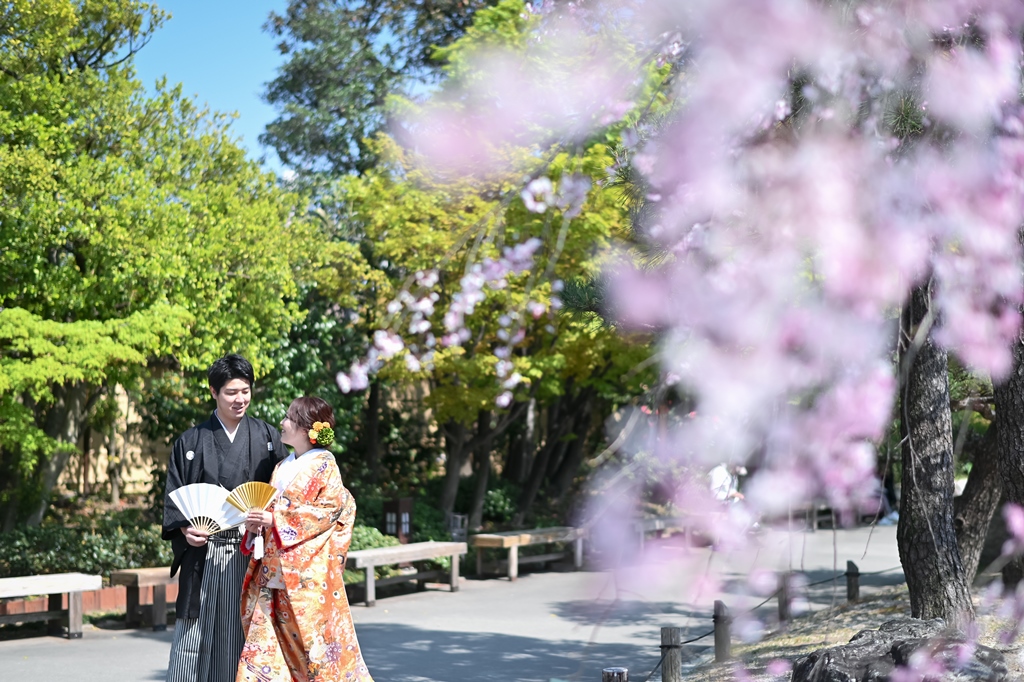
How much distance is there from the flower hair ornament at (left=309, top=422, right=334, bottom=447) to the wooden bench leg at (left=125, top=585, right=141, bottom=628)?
198 inches

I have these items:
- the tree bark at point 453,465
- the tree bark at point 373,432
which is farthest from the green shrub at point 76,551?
the tree bark at point 373,432

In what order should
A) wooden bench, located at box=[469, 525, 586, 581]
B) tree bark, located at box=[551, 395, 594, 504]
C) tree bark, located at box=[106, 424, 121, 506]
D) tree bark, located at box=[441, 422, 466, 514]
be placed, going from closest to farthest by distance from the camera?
wooden bench, located at box=[469, 525, 586, 581] < tree bark, located at box=[441, 422, 466, 514] < tree bark, located at box=[106, 424, 121, 506] < tree bark, located at box=[551, 395, 594, 504]

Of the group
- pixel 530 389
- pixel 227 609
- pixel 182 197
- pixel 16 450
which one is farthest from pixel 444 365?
pixel 227 609

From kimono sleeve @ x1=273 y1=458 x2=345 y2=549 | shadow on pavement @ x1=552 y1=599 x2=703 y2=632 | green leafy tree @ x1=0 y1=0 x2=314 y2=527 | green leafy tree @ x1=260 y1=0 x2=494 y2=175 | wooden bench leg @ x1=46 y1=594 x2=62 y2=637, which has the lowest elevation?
shadow on pavement @ x1=552 y1=599 x2=703 y2=632

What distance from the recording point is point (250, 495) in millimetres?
4781

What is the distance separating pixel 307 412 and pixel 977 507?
567cm

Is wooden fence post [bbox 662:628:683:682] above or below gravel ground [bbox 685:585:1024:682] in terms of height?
above

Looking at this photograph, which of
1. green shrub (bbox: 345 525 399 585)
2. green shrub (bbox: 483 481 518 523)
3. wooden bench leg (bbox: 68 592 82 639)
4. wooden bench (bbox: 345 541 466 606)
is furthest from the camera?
green shrub (bbox: 483 481 518 523)

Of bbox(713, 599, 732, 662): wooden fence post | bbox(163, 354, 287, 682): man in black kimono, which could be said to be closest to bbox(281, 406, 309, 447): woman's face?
bbox(163, 354, 287, 682): man in black kimono

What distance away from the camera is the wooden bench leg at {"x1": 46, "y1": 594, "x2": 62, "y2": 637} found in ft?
28.9

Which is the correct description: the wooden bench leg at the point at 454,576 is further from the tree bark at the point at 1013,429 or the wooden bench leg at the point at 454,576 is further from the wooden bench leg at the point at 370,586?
the tree bark at the point at 1013,429

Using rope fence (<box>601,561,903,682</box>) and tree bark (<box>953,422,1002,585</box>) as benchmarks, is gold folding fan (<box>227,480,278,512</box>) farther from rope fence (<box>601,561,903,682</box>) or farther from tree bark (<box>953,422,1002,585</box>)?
tree bark (<box>953,422,1002,585</box>)

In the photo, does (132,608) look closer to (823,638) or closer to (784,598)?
(784,598)

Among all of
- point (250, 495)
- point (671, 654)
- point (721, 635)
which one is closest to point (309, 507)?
point (250, 495)
